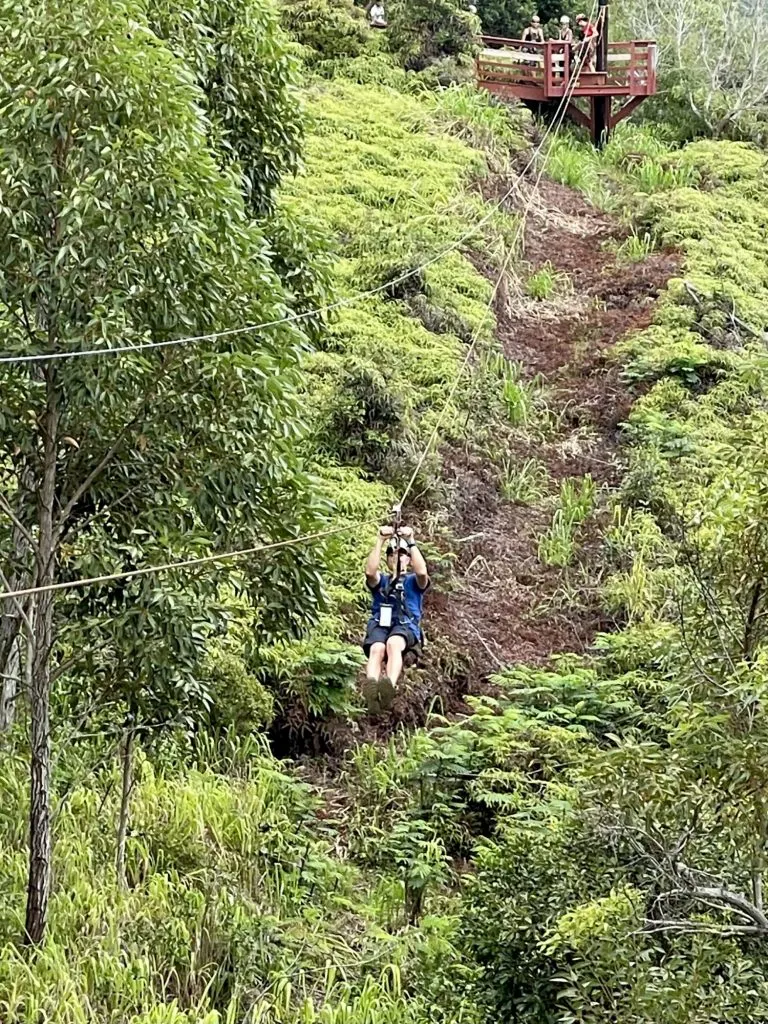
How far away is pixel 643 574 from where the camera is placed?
32.2 ft

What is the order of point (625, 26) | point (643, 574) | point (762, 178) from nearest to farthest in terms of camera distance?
point (643, 574)
point (762, 178)
point (625, 26)

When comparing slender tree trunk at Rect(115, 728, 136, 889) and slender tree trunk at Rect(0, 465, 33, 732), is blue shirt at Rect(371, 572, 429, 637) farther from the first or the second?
slender tree trunk at Rect(0, 465, 33, 732)

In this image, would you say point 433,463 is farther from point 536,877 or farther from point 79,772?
point 536,877

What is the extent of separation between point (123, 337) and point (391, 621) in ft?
11.2

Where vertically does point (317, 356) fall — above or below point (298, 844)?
above

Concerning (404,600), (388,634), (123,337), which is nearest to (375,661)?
(388,634)

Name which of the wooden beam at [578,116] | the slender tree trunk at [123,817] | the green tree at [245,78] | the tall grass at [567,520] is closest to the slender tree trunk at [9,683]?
the slender tree trunk at [123,817]

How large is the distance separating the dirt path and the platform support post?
3.38 m

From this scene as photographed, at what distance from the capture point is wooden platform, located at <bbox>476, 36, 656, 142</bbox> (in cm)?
2069

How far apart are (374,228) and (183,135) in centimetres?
1012

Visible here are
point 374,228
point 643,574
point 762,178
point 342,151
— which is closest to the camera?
point 643,574

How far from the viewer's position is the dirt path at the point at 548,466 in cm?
943

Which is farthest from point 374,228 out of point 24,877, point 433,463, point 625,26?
point 625,26

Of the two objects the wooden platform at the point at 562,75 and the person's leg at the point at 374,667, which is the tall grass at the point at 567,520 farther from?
the wooden platform at the point at 562,75
